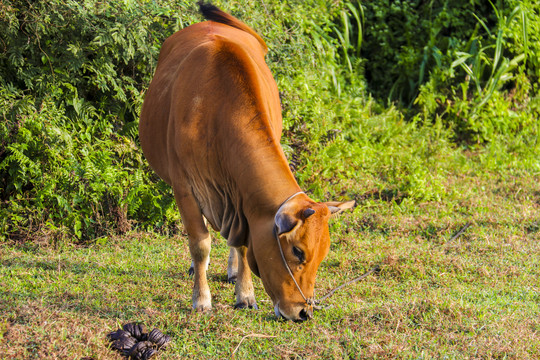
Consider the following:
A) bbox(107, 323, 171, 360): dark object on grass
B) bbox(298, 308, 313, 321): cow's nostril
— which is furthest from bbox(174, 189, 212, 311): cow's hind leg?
bbox(298, 308, 313, 321): cow's nostril

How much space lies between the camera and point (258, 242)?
362 centimetres

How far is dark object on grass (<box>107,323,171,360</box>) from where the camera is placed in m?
3.45

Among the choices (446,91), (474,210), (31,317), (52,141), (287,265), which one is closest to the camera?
(287,265)

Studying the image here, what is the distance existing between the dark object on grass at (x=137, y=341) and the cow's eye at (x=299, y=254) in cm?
88

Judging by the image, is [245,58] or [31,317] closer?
[31,317]

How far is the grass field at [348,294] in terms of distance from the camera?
11.9 feet

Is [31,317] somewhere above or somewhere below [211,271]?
above

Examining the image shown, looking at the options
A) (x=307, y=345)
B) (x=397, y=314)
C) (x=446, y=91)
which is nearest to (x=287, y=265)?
(x=307, y=345)

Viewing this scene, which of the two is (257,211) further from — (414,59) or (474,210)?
(414,59)

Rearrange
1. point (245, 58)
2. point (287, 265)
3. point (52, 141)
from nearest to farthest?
point (287, 265) < point (245, 58) < point (52, 141)

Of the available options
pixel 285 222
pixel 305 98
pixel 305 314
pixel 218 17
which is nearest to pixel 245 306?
pixel 305 314

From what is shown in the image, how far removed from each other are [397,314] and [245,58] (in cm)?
190

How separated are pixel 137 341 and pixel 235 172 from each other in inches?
42.7

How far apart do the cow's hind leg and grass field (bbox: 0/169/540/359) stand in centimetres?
12
